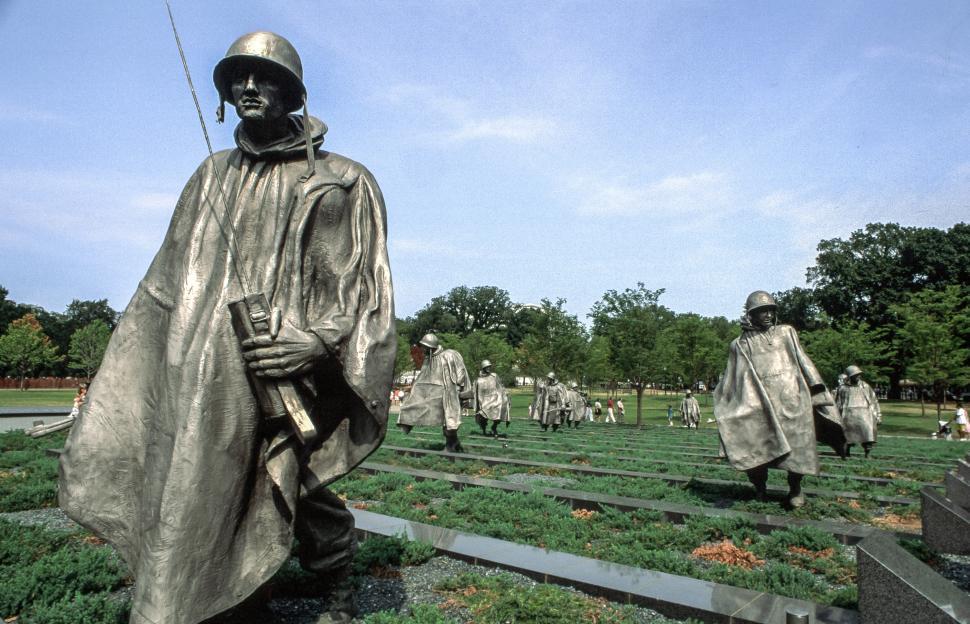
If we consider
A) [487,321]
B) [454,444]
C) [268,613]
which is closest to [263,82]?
[268,613]

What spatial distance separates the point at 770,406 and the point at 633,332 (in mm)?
24306

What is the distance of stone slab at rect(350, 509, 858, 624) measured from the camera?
412 cm

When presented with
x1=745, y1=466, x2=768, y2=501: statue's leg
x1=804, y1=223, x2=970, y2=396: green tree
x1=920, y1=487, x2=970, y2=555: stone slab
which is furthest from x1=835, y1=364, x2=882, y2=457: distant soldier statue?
x1=804, y1=223, x2=970, y2=396: green tree

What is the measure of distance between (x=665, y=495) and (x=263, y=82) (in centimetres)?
777

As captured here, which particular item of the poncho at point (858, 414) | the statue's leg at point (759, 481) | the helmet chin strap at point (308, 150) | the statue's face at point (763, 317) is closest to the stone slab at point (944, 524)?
the statue's leg at point (759, 481)

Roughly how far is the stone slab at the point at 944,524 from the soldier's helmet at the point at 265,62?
6936mm

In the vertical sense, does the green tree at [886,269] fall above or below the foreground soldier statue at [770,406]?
above

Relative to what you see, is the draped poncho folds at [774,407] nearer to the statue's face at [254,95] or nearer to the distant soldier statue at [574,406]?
the statue's face at [254,95]

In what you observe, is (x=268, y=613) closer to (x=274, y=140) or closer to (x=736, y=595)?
(x=274, y=140)

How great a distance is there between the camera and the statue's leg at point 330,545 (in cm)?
358

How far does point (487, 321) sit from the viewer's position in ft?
317

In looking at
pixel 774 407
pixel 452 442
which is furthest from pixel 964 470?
pixel 452 442

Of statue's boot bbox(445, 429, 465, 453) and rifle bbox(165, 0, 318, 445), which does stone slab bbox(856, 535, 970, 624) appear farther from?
statue's boot bbox(445, 429, 465, 453)

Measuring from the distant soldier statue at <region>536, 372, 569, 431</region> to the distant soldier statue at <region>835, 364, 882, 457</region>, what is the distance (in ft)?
32.0
